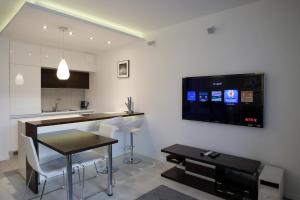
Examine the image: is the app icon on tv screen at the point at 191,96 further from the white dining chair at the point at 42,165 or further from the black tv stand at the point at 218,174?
the white dining chair at the point at 42,165

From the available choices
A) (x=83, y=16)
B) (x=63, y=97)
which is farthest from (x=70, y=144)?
(x=63, y=97)

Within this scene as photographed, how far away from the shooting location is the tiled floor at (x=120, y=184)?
2533mm

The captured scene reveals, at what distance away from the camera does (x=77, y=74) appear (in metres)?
5.45

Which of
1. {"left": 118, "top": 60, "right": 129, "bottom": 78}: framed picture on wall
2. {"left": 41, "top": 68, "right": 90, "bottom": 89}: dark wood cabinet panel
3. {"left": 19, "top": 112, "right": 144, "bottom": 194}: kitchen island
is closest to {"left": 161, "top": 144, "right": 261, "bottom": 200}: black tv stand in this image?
{"left": 19, "top": 112, "right": 144, "bottom": 194}: kitchen island

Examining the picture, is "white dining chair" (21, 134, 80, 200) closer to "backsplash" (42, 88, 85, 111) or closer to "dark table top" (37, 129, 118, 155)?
"dark table top" (37, 129, 118, 155)

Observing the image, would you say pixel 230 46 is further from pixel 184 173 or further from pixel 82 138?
pixel 82 138

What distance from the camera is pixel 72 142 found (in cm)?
234

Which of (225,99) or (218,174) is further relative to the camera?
(225,99)

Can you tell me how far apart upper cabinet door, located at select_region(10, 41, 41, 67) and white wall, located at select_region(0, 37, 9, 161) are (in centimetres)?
11

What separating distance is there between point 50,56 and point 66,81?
82cm

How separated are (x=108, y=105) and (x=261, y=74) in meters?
3.68

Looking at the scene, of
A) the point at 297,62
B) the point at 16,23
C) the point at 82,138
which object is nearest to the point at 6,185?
the point at 82,138

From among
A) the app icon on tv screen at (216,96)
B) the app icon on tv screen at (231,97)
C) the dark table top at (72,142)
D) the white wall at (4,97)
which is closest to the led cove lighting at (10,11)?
the white wall at (4,97)

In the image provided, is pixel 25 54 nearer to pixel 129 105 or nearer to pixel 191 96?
pixel 129 105
